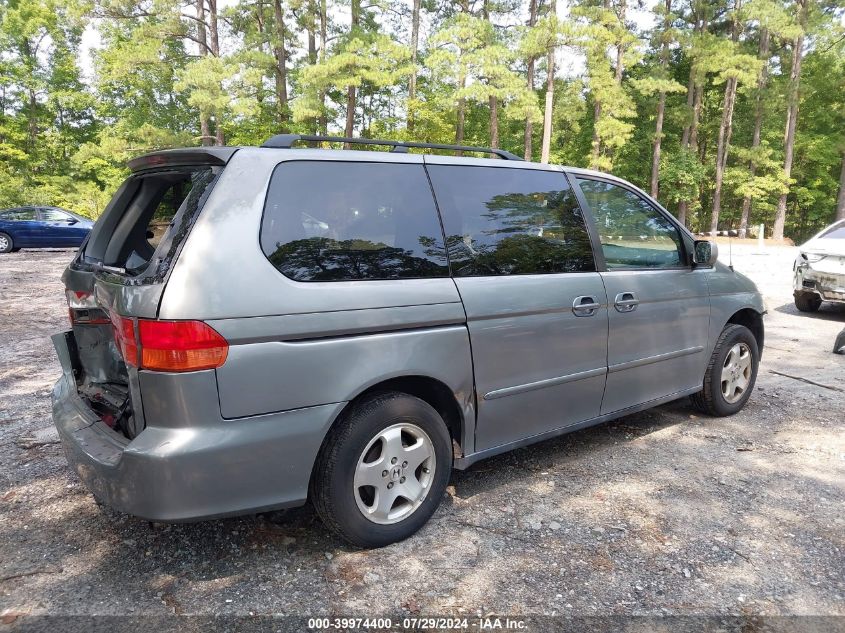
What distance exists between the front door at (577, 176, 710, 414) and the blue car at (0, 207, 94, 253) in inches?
734

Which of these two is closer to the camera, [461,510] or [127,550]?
[127,550]

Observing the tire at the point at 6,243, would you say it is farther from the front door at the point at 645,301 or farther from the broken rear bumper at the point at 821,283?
the broken rear bumper at the point at 821,283

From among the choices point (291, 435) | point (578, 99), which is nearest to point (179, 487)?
point (291, 435)

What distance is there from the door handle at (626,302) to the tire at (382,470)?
55.4 inches

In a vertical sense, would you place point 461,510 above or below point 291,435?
below

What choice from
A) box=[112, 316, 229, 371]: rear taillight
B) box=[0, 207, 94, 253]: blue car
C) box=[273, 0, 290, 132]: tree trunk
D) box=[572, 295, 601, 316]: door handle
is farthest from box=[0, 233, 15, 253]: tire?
box=[572, 295, 601, 316]: door handle

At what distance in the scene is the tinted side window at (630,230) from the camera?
364cm

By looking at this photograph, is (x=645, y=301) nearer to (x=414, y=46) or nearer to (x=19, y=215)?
(x=19, y=215)

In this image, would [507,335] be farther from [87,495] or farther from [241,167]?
[87,495]

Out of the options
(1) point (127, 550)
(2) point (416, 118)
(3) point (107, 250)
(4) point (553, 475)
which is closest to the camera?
(1) point (127, 550)

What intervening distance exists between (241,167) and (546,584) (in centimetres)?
216

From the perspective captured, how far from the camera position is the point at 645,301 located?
369cm

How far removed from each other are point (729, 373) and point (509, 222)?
248 cm

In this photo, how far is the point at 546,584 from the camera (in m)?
2.46
